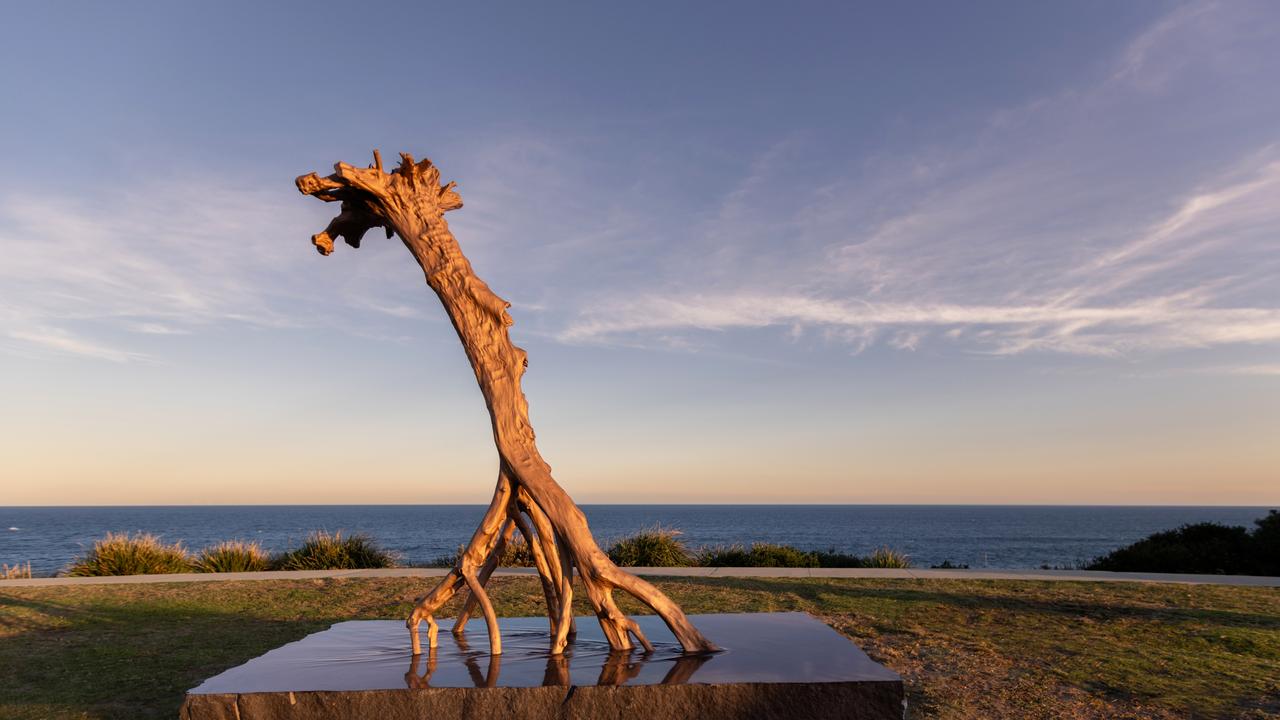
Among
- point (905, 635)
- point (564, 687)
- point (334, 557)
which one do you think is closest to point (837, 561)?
point (905, 635)

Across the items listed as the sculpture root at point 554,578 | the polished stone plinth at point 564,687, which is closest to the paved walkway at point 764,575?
the sculpture root at point 554,578

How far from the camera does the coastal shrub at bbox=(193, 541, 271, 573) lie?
51.8ft

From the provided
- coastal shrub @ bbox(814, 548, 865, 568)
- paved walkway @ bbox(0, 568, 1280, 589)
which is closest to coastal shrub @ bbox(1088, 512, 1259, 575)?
paved walkway @ bbox(0, 568, 1280, 589)

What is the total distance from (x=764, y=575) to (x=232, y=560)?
378 inches

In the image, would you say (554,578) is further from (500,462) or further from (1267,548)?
(1267,548)

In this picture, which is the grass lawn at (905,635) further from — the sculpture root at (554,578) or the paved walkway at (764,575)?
the sculpture root at (554,578)

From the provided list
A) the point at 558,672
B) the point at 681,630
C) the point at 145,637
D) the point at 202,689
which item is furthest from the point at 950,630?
the point at 145,637

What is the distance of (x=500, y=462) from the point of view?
19.0ft

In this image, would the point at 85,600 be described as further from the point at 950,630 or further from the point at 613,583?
the point at 950,630

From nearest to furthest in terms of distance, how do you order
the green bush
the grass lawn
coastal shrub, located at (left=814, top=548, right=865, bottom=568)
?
1. the grass lawn
2. the green bush
3. coastal shrub, located at (left=814, top=548, right=865, bottom=568)

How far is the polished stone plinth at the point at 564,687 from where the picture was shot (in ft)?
15.3

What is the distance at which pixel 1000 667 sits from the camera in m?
7.59

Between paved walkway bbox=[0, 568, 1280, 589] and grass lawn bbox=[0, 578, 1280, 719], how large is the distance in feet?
1.99

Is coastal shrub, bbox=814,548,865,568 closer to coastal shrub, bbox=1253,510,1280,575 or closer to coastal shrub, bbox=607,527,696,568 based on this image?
coastal shrub, bbox=607,527,696,568
